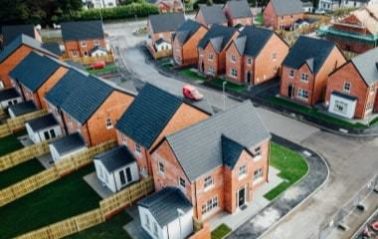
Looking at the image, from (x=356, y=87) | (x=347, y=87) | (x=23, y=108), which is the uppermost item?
(x=356, y=87)

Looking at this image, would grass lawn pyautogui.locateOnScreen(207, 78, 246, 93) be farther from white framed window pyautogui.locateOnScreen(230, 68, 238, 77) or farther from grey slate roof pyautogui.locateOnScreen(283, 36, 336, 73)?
grey slate roof pyautogui.locateOnScreen(283, 36, 336, 73)

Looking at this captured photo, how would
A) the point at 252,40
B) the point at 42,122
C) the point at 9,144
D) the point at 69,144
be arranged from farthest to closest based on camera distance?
the point at 252,40, the point at 9,144, the point at 42,122, the point at 69,144

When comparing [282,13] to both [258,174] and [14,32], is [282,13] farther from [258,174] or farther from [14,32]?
[258,174]

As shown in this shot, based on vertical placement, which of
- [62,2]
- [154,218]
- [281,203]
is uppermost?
[62,2]

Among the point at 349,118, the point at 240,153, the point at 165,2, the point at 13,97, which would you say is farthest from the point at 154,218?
the point at 165,2

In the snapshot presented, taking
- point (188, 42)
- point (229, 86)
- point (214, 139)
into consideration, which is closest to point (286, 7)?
point (188, 42)

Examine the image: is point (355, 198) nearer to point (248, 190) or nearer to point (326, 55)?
point (248, 190)
